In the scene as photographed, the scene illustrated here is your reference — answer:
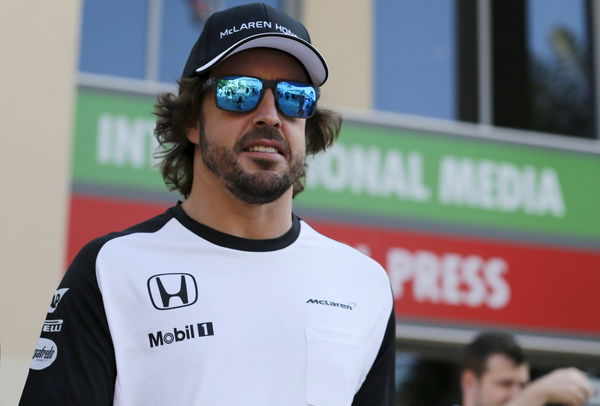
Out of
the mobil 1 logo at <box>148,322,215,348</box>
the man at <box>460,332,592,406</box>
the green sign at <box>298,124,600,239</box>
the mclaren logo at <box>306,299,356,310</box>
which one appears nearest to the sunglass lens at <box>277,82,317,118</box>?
the mclaren logo at <box>306,299,356,310</box>

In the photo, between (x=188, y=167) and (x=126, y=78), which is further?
(x=126, y=78)

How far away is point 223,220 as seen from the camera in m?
2.62

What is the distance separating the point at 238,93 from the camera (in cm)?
257

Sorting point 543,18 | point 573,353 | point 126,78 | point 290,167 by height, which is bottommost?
point 573,353

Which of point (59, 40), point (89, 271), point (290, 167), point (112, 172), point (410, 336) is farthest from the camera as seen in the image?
point (410, 336)

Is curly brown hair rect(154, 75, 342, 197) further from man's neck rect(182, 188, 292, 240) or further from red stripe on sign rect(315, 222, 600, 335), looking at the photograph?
red stripe on sign rect(315, 222, 600, 335)

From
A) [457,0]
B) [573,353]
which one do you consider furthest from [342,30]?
[573,353]

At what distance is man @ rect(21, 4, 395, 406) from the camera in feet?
7.66

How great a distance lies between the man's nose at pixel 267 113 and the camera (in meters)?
2.58

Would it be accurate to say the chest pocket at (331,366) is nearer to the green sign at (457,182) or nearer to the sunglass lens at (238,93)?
the sunglass lens at (238,93)

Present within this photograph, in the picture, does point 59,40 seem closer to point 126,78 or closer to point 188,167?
point 126,78

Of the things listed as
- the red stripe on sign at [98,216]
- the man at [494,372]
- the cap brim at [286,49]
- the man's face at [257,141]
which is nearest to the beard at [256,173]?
the man's face at [257,141]

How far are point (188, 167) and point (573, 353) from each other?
6650mm

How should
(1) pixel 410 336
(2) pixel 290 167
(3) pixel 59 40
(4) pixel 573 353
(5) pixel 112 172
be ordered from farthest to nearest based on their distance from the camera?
(4) pixel 573 353, (1) pixel 410 336, (5) pixel 112 172, (3) pixel 59 40, (2) pixel 290 167
